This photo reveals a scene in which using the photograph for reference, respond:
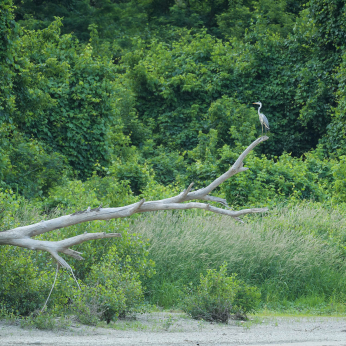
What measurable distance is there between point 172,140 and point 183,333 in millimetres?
14771

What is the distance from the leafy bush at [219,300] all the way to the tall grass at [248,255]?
3.88 ft

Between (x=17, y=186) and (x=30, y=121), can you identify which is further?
(x=30, y=121)

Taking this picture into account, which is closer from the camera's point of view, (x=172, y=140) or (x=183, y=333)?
(x=183, y=333)

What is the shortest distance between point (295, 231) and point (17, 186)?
6523 millimetres

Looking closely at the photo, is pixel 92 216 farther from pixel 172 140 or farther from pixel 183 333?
pixel 172 140

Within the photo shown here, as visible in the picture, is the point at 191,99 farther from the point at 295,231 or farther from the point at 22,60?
the point at 295,231

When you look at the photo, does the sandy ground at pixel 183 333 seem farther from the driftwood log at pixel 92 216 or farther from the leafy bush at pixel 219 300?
the driftwood log at pixel 92 216

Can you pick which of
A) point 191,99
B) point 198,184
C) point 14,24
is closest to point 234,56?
point 191,99

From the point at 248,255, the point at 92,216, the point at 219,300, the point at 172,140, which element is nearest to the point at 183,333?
the point at 219,300

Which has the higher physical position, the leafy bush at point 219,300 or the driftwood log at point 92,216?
the driftwood log at point 92,216

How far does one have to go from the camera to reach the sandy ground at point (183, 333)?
625 cm

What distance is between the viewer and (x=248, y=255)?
10.4 meters

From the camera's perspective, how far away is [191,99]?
22422mm

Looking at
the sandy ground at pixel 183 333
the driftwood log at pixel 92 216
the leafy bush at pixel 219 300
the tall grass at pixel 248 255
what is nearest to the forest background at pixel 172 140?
the tall grass at pixel 248 255
